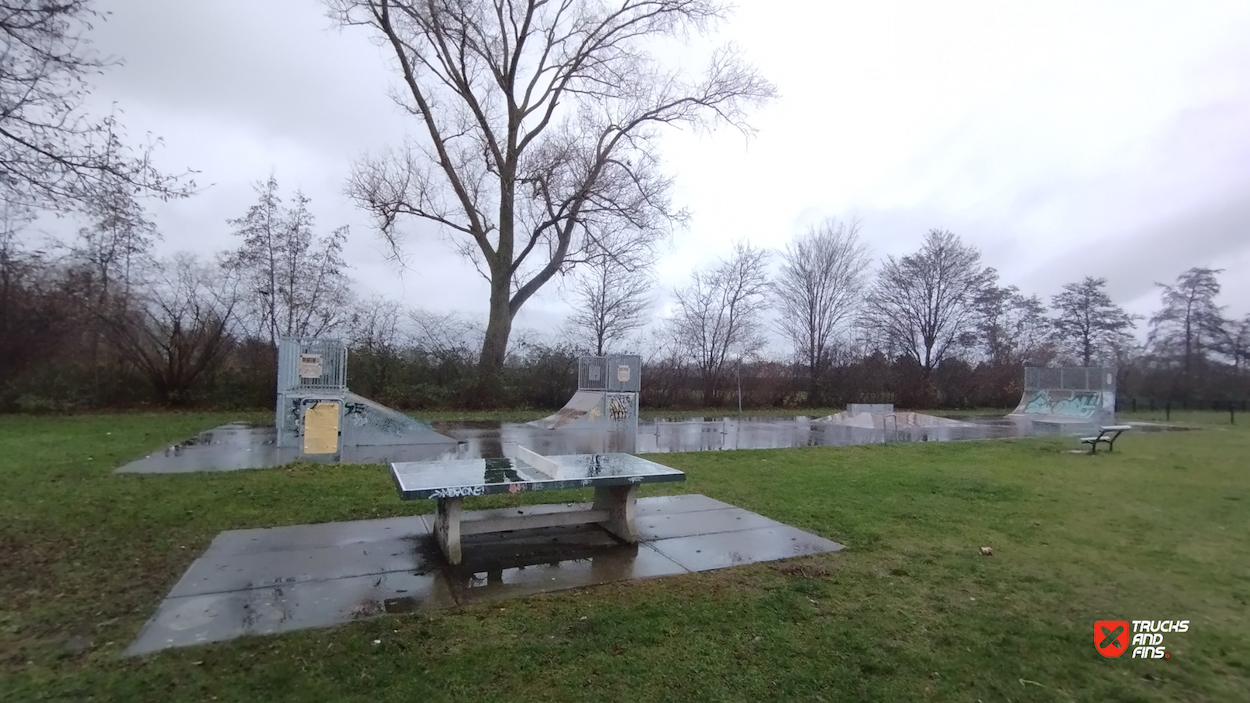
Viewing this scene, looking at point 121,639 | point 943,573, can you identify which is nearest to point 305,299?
point 121,639

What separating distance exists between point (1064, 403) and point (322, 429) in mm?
26715

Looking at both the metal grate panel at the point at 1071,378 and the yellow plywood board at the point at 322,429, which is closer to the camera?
the yellow plywood board at the point at 322,429

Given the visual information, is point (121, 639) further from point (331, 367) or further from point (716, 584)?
point (331, 367)

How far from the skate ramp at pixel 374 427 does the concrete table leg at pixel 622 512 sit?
7.61 metres

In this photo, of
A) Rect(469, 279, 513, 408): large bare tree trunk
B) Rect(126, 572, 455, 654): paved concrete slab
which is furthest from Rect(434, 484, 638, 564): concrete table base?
Rect(469, 279, 513, 408): large bare tree trunk

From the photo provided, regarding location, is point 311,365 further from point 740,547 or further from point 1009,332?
point 1009,332

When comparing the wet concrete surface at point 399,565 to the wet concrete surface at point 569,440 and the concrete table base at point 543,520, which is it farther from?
the wet concrete surface at point 569,440

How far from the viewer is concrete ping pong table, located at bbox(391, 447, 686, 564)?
507 centimetres

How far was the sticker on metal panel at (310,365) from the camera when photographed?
11.8 metres

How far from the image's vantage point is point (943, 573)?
5039 mm

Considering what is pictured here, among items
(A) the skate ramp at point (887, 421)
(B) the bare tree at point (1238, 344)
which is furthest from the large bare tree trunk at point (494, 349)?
(B) the bare tree at point (1238, 344)

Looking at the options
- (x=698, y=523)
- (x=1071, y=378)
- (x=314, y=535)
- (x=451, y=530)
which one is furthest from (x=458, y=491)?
(x=1071, y=378)

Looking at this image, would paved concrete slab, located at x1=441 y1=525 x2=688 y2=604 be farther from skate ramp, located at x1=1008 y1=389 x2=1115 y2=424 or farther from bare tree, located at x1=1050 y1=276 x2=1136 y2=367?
bare tree, located at x1=1050 y1=276 x2=1136 y2=367

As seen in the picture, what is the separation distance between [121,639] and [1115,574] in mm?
6657
